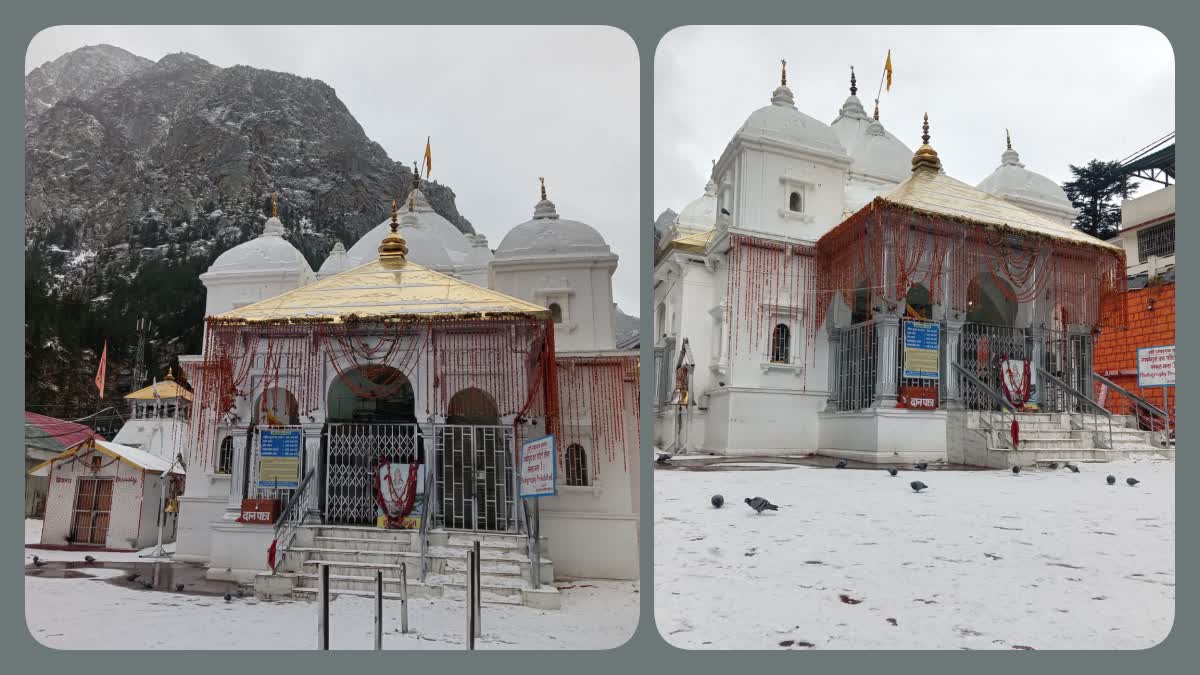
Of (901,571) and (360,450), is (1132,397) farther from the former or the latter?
(360,450)

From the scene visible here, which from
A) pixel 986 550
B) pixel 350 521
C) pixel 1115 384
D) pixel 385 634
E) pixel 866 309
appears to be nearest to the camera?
pixel 986 550

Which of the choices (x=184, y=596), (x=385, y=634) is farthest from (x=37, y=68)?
(x=385, y=634)

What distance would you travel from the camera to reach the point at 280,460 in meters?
3.98

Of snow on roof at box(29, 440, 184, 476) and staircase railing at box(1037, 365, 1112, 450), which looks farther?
snow on roof at box(29, 440, 184, 476)

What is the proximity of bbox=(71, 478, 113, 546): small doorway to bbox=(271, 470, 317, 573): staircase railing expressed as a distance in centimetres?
122

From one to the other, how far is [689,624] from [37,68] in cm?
331

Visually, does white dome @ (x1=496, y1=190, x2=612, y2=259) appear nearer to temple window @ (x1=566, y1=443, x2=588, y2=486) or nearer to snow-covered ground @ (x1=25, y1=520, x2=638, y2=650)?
temple window @ (x1=566, y1=443, x2=588, y2=486)

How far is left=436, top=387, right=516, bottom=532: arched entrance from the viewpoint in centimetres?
376

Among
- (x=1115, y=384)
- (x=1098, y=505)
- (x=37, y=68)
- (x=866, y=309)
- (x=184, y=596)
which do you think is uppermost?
(x=37, y=68)

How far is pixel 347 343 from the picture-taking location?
12.8ft

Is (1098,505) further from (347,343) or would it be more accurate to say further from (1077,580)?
(347,343)

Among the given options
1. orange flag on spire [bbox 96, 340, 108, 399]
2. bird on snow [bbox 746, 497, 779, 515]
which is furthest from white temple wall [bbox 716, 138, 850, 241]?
orange flag on spire [bbox 96, 340, 108, 399]

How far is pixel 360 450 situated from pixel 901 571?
2.75m

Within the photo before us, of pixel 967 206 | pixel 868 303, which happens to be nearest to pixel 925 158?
pixel 967 206
